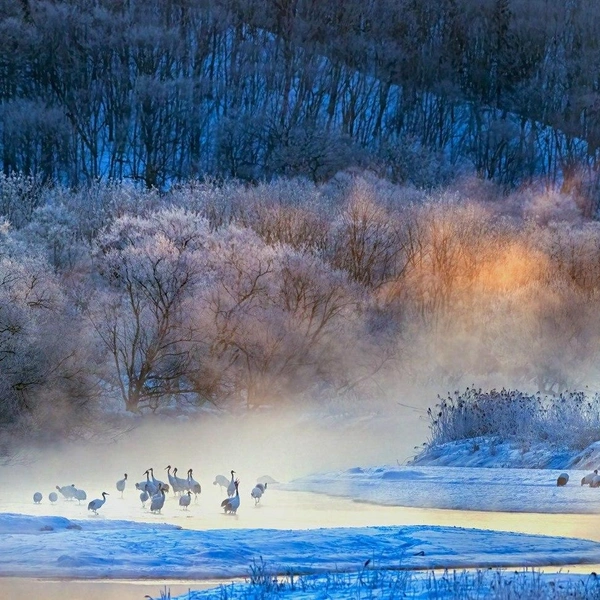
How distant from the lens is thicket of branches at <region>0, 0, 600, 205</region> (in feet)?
267

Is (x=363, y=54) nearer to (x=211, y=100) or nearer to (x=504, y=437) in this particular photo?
(x=211, y=100)

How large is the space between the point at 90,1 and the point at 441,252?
5764 centimetres

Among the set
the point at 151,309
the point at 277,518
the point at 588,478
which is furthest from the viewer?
the point at 151,309

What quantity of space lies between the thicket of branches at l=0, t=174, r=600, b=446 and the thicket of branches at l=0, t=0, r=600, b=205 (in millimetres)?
21635

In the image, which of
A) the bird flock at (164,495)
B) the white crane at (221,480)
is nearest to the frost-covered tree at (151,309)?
the white crane at (221,480)

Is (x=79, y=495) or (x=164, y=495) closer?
(x=164, y=495)

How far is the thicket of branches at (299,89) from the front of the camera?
267 feet

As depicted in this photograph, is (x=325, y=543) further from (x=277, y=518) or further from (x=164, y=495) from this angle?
(x=164, y=495)

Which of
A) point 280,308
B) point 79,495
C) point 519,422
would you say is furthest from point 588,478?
point 280,308

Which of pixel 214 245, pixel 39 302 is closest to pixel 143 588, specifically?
pixel 39 302

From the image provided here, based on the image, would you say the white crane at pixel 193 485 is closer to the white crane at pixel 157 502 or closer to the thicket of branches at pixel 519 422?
the white crane at pixel 157 502

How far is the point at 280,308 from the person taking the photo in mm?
42906

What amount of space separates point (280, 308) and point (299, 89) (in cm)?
5210

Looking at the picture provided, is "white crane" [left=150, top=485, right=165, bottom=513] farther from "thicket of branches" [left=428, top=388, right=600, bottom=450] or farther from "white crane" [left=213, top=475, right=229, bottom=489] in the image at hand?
"thicket of branches" [left=428, top=388, right=600, bottom=450]
